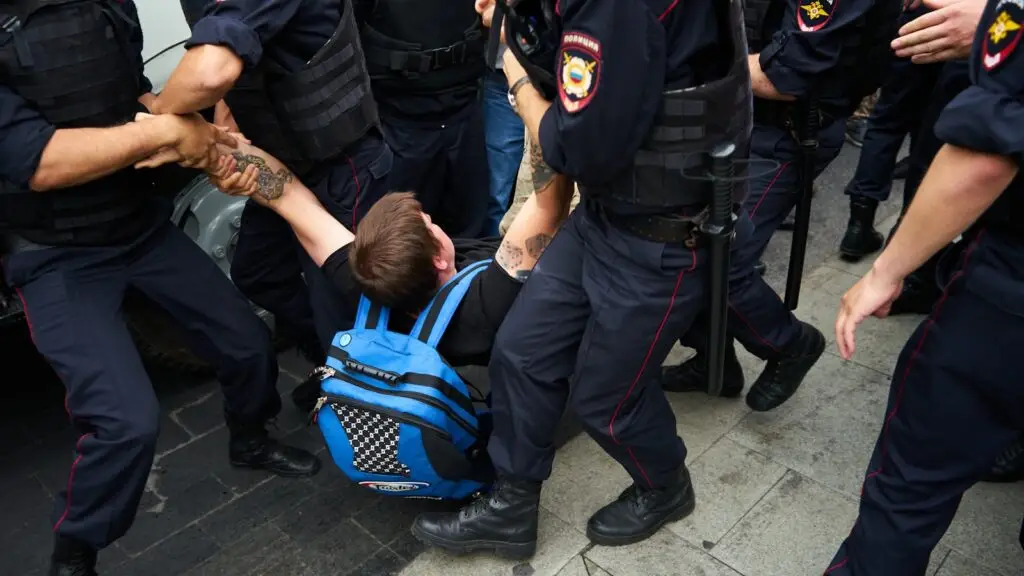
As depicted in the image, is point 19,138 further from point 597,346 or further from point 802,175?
point 802,175

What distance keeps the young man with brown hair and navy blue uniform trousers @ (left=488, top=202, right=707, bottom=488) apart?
0.40 ft

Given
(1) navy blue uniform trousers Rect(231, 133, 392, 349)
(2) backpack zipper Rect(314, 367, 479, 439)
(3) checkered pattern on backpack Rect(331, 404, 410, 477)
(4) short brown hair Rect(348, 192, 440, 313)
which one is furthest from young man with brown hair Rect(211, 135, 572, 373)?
(3) checkered pattern on backpack Rect(331, 404, 410, 477)

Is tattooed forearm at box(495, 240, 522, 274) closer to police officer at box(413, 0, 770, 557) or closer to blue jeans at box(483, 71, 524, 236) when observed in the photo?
police officer at box(413, 0, 770, 557)

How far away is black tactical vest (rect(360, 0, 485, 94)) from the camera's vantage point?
3588mm

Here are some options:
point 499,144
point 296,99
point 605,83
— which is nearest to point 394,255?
point 296,99

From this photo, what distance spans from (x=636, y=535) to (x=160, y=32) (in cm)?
256

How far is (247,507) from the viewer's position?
303 cm

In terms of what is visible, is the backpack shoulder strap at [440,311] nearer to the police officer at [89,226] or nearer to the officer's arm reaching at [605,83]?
the officer's arm reaching at [605,83]

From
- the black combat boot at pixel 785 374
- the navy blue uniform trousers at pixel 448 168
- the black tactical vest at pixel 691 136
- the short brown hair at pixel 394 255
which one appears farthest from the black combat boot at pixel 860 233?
the short brown hair at pixel 394 255

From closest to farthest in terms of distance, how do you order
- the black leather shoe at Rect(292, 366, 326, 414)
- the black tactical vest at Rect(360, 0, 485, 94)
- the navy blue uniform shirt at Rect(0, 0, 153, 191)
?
the navy blue uniform shirt at Rect(0, 0, 153, 191)
the black leather shoe at Rect(292, 366, 326, 414)
the black tactical vest at Rect(360, 0, 485, 94)

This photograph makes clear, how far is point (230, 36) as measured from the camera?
244 cm

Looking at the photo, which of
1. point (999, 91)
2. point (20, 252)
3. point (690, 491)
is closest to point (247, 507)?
point (20, 252)

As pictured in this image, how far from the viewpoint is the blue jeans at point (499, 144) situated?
416 centimetres

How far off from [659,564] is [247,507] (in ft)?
4.69
